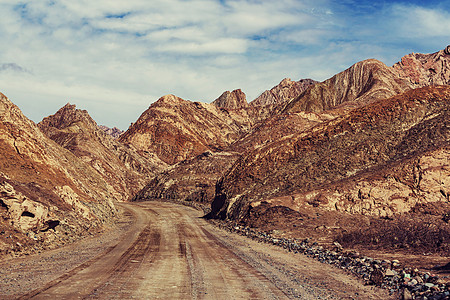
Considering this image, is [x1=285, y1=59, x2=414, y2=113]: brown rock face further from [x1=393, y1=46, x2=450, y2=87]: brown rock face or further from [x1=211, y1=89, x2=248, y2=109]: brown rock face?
[x1=211, y1=89, x2=248, y2=109]: brown rock face

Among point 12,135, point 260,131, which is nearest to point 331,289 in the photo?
point 12,135

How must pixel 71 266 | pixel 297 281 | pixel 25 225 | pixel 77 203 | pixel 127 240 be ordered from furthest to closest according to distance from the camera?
pixel 77 203
pixel 127 240
pixel 25 225
pixel 71 266
pixel 297 281

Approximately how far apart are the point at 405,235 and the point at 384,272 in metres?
5.92

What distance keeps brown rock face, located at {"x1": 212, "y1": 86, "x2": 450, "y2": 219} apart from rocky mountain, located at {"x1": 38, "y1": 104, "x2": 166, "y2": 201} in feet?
121

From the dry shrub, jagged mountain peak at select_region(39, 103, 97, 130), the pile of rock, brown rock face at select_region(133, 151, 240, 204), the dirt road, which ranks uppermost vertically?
jagged mountain peak at select_region(39, 103, 97, 130)

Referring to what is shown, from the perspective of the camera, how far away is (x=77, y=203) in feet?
83.9

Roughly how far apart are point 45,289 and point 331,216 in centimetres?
1780

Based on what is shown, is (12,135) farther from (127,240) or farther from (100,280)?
(100,280)

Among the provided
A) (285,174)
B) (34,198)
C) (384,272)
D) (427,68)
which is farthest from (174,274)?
(427,68)

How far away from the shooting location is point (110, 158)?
78.6 m

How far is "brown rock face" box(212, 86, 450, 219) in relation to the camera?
80.0ft

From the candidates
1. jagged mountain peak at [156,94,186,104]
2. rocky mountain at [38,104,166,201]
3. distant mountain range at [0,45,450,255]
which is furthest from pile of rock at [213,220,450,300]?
jagged mountain peak at [156,94,186,104]

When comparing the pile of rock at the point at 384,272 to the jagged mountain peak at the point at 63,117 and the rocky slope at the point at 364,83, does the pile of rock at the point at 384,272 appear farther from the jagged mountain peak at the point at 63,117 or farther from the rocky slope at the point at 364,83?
the jagged mountain peak at the point at 63,117

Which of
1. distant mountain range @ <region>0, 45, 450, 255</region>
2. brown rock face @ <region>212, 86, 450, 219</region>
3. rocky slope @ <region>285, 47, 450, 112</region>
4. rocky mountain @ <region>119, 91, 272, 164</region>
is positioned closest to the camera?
distant mountain range @ <region>0, 45, 450, 255</region>
